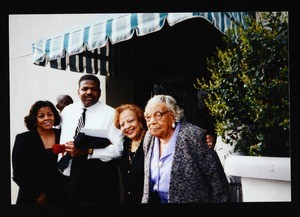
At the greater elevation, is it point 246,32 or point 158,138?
point 246,32

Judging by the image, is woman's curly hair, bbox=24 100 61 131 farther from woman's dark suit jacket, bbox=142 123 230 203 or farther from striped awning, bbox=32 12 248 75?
woman's dark suit jacket, bbox=142 123 230 203

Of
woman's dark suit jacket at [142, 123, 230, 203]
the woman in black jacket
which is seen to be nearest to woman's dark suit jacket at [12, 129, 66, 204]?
the woman in black jacket

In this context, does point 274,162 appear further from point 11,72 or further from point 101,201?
point 11,72

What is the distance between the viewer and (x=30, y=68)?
5867 mm

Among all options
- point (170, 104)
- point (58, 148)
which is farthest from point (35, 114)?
point (170, 104)

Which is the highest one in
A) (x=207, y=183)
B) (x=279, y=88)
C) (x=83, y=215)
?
(x=279, y=88)

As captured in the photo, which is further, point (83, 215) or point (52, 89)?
point (83, 215)

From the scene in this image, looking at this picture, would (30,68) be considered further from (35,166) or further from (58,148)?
(35,166)

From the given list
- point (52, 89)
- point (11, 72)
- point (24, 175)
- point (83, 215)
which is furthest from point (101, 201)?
point (11, 72)

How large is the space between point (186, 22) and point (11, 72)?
2.44 metres

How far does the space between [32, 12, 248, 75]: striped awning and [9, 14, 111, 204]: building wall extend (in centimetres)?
9

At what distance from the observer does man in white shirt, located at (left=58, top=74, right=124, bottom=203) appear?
5836 mm

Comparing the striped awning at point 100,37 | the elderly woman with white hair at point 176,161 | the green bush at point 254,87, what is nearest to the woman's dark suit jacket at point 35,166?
the striped awning at point 100,37

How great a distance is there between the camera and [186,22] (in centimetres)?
591
